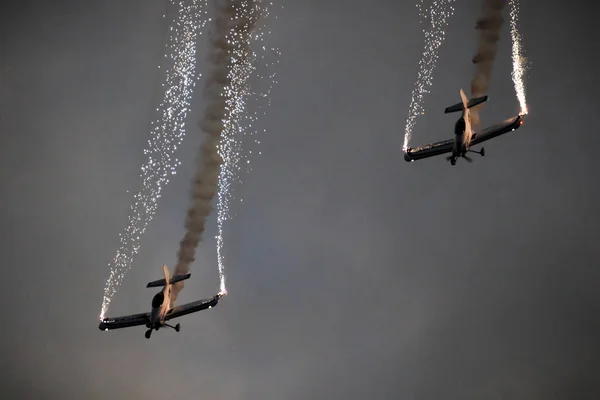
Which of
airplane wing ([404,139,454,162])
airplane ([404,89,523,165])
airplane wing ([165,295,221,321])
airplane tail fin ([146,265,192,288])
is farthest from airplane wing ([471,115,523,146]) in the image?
airplane wing ([165,295,221,321])

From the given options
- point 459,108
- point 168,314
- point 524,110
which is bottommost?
point 168,314

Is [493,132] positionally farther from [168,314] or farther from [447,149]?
[168,314]

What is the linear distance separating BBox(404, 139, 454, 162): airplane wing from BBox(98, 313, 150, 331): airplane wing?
2671cm

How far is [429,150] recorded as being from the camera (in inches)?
1646

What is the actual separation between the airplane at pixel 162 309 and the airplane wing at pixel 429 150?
20473 millimetres

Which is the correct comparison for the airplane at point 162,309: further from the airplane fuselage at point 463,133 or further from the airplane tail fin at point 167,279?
the airplane fuselage at point 463,133

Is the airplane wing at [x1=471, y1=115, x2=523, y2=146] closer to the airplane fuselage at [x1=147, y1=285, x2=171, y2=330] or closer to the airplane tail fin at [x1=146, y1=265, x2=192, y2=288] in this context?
the airplane tail fin at [x1=146, y1=265, x2=192, y2=288]

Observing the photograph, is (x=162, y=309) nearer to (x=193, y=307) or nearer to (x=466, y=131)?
(x=193, y=307)

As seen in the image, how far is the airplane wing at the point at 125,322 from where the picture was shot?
2014 inches

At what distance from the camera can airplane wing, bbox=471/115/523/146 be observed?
1473 inches

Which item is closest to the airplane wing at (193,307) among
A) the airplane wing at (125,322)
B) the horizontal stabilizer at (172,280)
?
the airplane wing at (125,322)

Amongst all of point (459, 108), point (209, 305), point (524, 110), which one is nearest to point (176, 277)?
point (209, 305)

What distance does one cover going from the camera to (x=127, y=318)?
52.1 meters

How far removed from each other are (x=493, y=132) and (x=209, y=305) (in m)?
28.0
